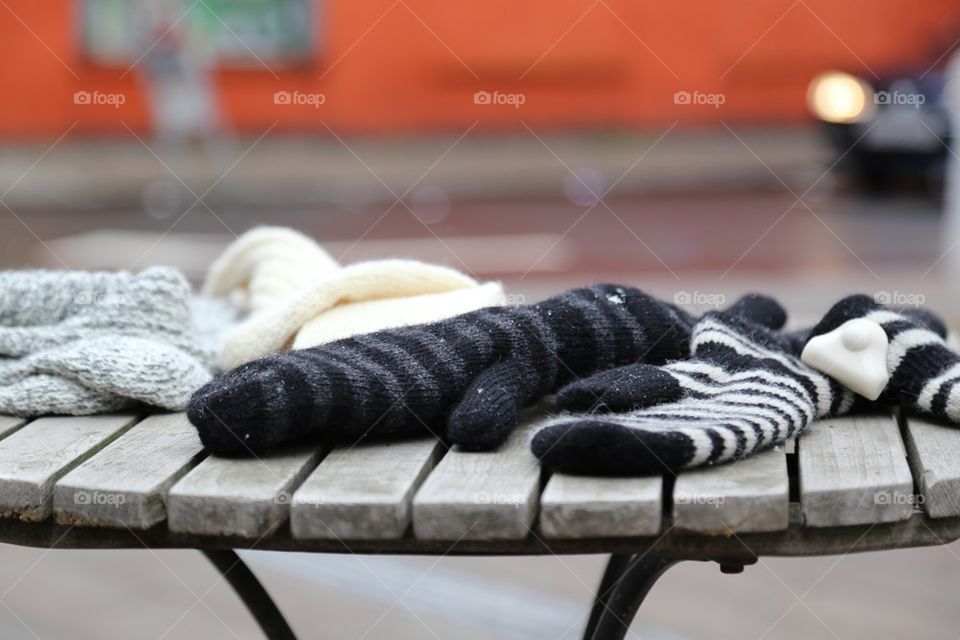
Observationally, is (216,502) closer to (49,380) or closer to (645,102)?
(49,380)

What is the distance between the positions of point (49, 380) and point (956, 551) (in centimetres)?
237

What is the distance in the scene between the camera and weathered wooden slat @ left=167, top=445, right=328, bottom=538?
125 centimetres

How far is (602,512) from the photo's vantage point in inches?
47.7

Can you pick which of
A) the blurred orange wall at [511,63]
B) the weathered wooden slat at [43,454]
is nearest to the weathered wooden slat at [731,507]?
the weathered wooden slat at [43,454]

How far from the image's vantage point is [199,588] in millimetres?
2982

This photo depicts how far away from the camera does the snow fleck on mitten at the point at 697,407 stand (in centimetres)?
126

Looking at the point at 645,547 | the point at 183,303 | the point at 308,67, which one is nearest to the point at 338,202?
the point at 308,67

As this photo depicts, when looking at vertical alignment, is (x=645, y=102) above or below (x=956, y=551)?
above

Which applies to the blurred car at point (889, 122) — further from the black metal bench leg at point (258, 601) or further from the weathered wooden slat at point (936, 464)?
the black metal bench leg at point (258, 601)

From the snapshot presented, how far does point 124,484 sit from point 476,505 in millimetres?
369

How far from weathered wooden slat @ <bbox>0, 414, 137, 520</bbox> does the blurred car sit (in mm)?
7119

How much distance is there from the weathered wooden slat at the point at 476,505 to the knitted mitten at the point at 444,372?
0.10m

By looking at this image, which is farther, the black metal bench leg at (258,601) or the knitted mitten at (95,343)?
the black metal bench leg at (258,601)

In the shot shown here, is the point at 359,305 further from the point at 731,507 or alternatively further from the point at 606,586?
the point at 731,507
